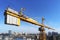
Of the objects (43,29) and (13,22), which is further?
(43,29)

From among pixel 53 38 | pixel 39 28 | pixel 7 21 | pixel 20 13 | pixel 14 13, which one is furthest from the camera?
pixel 53 38

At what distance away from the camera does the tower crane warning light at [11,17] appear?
21877 millimetres

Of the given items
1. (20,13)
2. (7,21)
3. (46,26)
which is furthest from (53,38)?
(7,21)

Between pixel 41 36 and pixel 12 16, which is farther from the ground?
pixel 12 16

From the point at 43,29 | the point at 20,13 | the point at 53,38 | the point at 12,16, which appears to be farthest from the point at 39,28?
the point at 53,38

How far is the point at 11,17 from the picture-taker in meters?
23.1

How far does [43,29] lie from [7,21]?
24.9 meters

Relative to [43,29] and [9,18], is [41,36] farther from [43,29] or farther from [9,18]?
[9,18]

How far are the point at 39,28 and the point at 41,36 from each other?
11.3 ft

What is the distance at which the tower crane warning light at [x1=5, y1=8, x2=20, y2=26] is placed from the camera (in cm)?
2188

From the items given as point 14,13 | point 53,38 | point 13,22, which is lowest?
point 53,38

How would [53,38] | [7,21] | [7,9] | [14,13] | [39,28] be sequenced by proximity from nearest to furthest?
[7,21]
[7,9]
[14,13]
[39,28]
[53,38]

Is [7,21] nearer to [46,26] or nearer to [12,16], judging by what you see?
[12,16]

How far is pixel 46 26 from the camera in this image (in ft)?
155
